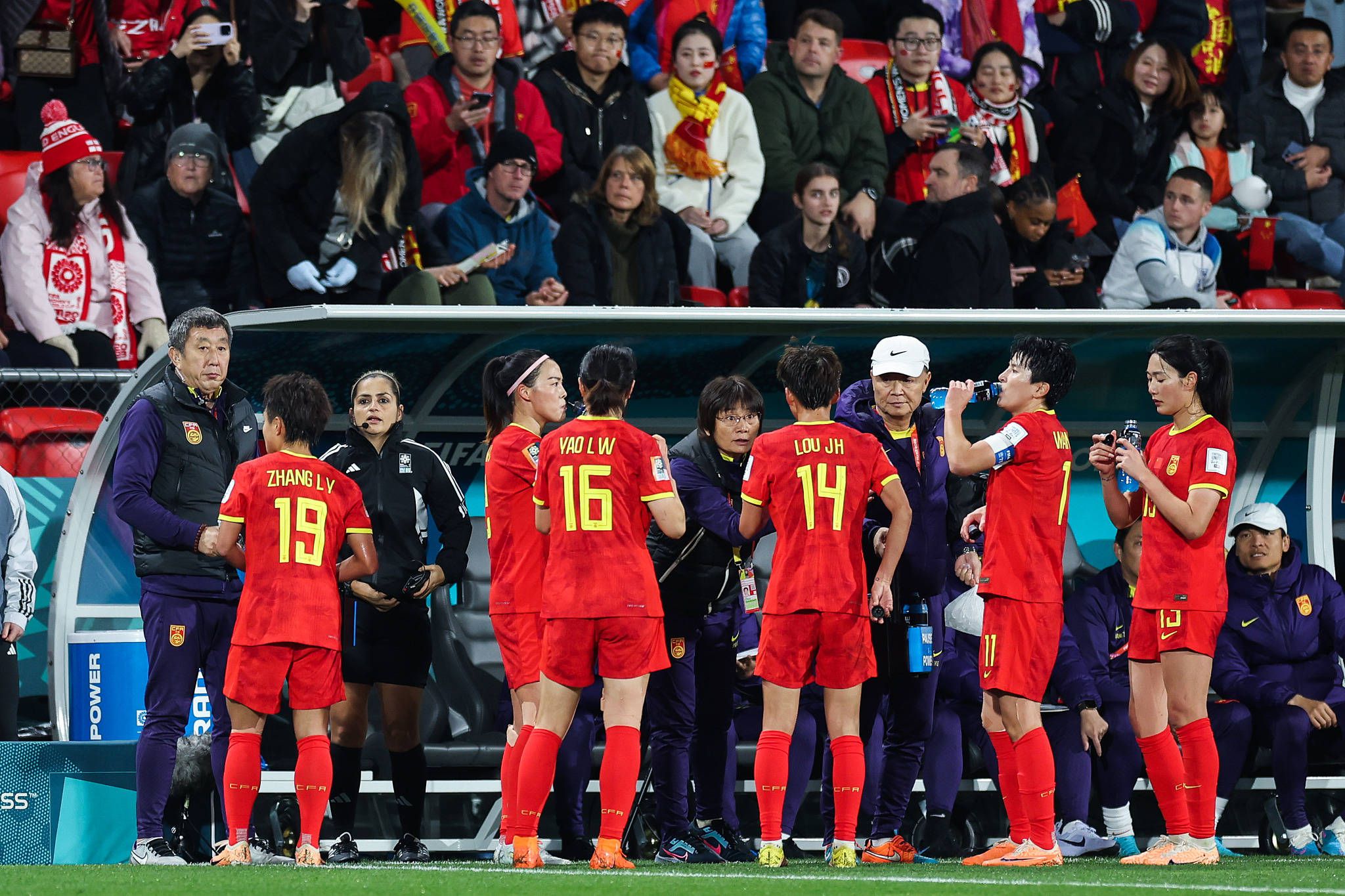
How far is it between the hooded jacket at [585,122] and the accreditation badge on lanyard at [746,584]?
3.49 m

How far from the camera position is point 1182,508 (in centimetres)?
595

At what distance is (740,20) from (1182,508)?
226 inches

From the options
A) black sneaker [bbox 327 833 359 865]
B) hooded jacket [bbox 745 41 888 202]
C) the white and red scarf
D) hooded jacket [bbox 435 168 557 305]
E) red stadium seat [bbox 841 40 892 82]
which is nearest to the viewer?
black sneaker [bbox 327 833 359 865]

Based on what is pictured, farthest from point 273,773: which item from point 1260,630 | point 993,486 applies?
point 1260,630

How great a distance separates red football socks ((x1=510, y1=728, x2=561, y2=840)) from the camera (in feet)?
18.7

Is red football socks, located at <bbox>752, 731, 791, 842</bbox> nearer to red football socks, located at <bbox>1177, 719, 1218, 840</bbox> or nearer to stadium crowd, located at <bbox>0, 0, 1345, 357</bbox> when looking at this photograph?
red football socks, located at <bbox>1177, 719, 1218, 840</bbox>

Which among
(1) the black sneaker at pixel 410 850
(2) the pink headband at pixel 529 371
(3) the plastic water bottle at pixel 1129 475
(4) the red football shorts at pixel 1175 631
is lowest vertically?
(1) the black sneaker at pixel 410 850

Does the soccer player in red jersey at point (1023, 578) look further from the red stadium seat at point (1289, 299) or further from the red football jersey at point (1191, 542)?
the red stadium seat at point (1289, 299)

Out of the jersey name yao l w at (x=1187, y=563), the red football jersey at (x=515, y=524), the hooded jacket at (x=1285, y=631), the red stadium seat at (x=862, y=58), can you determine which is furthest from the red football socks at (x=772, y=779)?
the red stadium seat at (x=862, y=58)

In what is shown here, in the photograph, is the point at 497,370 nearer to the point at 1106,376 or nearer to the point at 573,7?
the point at 1106,376

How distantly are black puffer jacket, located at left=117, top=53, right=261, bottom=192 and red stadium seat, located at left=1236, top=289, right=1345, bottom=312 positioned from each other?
5.69 metres

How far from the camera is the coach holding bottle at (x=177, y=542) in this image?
6.19 metres

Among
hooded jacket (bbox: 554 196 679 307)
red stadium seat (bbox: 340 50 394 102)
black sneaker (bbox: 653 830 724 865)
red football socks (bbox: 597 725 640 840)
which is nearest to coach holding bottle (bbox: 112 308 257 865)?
red football socks (bbox: 597 725 640 840)

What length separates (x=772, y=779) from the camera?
5859 millimetres
